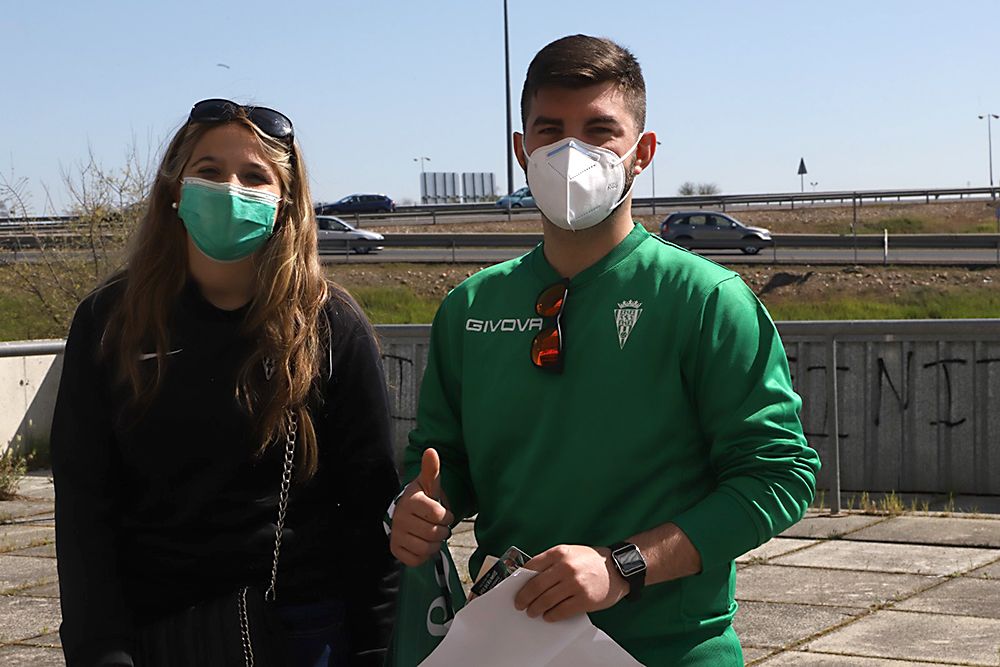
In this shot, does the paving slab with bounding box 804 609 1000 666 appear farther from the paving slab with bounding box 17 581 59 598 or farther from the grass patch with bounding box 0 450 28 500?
the grass patch with bounding box 0 450 28 500

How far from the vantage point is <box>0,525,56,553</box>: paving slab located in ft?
31.2

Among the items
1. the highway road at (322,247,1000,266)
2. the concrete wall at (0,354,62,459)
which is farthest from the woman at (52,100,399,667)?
the highway road at (322,247,1000,266)

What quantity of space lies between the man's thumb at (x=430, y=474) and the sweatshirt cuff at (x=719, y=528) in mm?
473

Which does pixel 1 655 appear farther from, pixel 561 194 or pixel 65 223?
pixel 65 223

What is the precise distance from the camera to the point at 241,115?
3.36m

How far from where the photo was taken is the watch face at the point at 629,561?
2.51m

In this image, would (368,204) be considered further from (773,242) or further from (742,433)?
(742,433)

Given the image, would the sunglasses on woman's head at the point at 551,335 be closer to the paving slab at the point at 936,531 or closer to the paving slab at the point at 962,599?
the paving slab at the point at 962,599

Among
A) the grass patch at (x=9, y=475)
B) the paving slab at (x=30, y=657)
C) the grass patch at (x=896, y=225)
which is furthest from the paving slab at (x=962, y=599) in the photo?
the grass patch at (x=896, y=225)

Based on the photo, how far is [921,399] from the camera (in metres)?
11.4

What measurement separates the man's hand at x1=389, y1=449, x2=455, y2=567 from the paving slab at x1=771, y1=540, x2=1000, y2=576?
19.3 ft

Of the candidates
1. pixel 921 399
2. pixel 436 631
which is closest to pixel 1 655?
pixel 436 631

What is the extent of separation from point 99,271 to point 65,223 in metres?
2.14

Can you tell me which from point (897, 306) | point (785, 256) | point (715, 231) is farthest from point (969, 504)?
point (715, 231)
